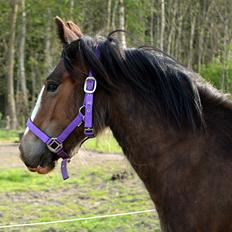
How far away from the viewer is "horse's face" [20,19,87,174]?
3.06m

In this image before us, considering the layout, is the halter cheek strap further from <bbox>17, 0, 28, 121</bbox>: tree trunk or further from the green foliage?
the green foliage

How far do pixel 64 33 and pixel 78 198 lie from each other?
249 inches

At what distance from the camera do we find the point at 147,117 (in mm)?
3008

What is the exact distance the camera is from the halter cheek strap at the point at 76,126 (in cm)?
300

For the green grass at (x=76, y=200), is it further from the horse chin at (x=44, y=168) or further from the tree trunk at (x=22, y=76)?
the tree trunk at (x=22, y=76)

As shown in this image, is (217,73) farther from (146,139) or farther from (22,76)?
(146,139)

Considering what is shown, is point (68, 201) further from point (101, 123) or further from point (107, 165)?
point (101, 123)

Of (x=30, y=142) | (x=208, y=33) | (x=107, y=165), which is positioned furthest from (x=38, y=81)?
(x=30, y=142)

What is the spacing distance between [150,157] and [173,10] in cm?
2952

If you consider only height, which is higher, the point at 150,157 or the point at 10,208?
the point at 150,157

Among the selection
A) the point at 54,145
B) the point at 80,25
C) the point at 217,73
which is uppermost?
the point at 54,145

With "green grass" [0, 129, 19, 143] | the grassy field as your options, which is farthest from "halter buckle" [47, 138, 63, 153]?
"green grass" [0, 129, 19, 143]

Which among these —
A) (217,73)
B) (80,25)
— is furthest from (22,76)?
(217,73)

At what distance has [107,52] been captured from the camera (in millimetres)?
3035
